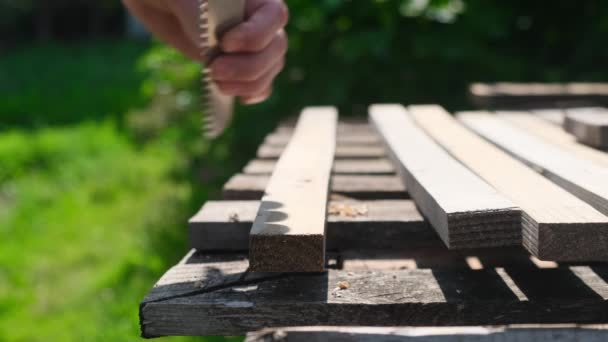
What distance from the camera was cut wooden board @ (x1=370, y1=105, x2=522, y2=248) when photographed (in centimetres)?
127

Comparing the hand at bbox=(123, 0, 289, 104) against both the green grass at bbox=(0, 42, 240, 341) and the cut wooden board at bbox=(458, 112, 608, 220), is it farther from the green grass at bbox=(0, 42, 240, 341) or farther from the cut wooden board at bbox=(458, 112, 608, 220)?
the green grass at bbox=(0, 42, 240, 341)

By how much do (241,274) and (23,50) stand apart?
19.5 m

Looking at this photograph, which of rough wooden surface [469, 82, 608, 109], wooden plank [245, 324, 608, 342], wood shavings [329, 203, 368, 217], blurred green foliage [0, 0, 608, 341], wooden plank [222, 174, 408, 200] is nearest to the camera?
wooden plank [245, 324, 608, 342]

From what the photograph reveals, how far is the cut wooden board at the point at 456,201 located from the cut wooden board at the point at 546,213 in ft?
0.12

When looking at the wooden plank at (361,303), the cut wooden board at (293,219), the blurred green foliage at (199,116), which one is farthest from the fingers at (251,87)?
the blurred green foliage at (199,116)

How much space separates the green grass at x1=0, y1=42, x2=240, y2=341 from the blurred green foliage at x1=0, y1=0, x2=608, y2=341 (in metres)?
0.01

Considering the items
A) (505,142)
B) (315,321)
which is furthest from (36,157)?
(315,321)

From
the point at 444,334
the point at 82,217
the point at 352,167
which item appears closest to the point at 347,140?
the point at 352,167

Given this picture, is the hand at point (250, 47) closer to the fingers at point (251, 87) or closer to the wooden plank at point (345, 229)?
the fingers at point (251, 87)

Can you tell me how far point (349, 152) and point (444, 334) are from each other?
1573mm

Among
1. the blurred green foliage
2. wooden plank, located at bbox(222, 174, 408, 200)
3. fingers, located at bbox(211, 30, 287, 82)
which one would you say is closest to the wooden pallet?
wooden plank, located at bbox(222, 174, 408, 200)

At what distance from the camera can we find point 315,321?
1.33 m

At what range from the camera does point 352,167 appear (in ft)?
7.64

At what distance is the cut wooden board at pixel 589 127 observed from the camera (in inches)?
84.2
